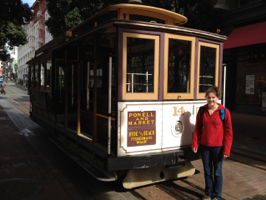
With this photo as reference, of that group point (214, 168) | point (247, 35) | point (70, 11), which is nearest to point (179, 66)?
point (214, 168)

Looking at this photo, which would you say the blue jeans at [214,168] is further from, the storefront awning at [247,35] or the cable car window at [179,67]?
the storefront awning at [247,35]

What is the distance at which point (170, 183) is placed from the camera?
14.7 ft

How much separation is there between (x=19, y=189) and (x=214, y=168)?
3.26 meters

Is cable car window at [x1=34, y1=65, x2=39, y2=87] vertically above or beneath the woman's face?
above

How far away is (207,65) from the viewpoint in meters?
4.54

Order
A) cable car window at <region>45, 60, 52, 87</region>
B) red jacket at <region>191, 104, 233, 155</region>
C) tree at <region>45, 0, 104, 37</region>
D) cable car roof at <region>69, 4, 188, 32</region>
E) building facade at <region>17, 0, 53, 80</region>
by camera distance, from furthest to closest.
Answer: building facade at <region>17, 0, 53, 80</region>
tree at <region>45, 0, 104, 37</region>
cable car window at <region>45, 60, 52, 87</region>
cable car roof at <region>69, 4, 188, 32</region>
red jacket at <region>191, 104, 233, 155</region>

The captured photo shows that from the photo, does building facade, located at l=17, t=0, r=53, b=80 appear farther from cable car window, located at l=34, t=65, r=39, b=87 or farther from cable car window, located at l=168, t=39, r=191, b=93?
cable car window, located at l=168, t=39, r=191, b=93

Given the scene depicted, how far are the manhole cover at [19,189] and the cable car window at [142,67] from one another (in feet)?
7.38

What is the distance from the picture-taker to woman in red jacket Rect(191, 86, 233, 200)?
3.55 metres

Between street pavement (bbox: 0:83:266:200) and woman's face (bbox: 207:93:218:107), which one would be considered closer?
woman's face (bbox: 207:93:218:107)

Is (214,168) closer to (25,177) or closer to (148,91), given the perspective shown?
(148,91)

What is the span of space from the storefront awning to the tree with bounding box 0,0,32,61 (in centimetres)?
1132

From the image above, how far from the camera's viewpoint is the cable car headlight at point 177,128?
160 inches

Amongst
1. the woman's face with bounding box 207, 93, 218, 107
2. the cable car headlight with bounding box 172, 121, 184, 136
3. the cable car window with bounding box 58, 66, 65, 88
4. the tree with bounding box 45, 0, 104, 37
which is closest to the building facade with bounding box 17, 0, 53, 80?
the tree with bounding box 45, 0, 104, 37
